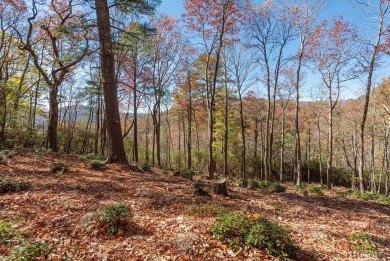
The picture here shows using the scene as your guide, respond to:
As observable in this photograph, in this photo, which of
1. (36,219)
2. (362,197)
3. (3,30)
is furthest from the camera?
(3,30)

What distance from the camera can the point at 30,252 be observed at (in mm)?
2586

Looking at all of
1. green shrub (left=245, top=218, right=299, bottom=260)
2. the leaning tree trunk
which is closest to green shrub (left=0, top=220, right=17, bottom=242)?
green shrub (left=245, top=218, right=299, bottom=260)

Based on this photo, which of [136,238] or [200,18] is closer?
[136,238]

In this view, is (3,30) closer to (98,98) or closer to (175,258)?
(98,98)

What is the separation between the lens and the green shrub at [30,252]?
2467 millimetres

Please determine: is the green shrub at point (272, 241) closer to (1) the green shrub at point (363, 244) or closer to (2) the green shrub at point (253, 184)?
(1) the green shrub at point (363, 244)

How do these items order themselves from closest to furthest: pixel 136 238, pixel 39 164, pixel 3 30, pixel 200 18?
pixel 136 238
pixel 39 164
pixel 200 18
pixel 3 30

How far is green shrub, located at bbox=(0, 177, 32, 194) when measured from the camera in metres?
5.05

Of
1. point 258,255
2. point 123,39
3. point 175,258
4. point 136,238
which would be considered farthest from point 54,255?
point 123,39

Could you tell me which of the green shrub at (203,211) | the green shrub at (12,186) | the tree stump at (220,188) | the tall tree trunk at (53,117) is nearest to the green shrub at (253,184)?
the tree stump at (220,188)

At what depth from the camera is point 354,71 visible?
13250mm

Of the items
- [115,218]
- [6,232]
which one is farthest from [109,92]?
[6,232]

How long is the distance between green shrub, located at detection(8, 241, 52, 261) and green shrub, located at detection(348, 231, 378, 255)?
5.09m

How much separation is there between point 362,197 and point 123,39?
1314cm
